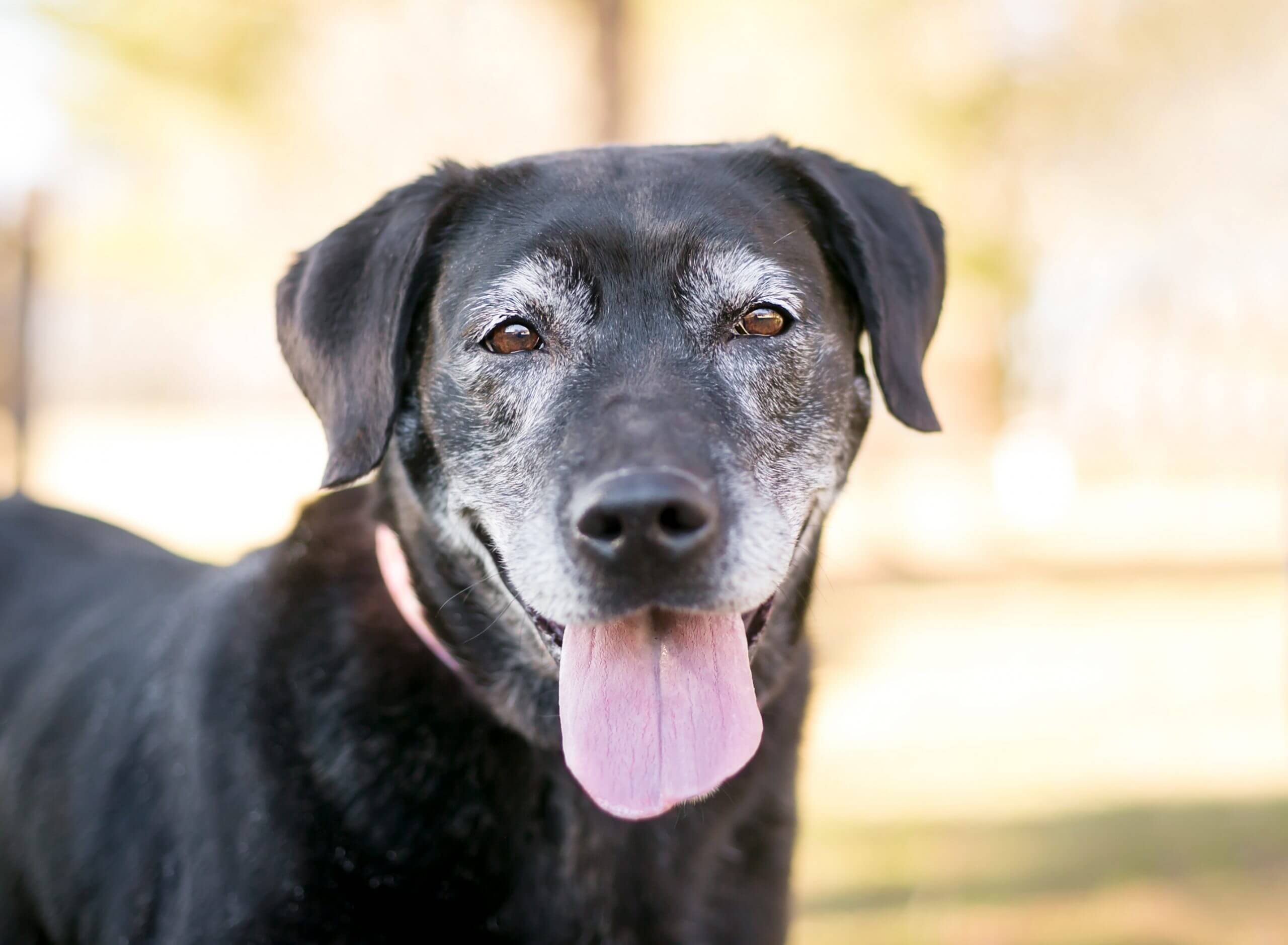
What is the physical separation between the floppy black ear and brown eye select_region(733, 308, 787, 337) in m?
0.25

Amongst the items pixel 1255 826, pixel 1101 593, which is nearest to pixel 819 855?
pixel 1255 826

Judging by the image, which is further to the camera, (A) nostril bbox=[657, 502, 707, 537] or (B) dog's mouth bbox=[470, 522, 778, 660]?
(B) dog's mouth bbox=[470, 522, 778, 660]

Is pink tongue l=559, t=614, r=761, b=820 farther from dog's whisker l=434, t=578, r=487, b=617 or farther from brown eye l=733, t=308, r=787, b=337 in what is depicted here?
brown eye l=733, t=308, r=787, b=337

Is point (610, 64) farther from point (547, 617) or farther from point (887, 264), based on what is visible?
point (547, 617)

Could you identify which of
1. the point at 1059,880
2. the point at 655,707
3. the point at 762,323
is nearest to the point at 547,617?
the point at 655,707

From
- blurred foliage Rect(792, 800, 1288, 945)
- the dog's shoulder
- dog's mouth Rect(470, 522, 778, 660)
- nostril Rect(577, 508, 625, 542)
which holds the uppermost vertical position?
nostril Rect(577, 508, 625, 542)

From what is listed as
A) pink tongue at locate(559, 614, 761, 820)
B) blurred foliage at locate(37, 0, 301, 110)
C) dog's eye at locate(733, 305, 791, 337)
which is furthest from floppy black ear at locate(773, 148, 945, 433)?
blurred foliage at locate(37, 0, 301, 110)

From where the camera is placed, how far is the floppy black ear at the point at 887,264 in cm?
263

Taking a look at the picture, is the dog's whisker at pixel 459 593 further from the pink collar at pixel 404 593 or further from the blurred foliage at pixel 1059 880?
the blurred foliage at pixel 1059 880

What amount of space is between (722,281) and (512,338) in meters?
0.45

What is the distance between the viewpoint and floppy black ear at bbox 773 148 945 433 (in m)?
2.63

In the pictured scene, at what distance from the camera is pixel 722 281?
247 cm

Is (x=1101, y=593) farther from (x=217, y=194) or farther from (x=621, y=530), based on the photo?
(x=621, y=530)

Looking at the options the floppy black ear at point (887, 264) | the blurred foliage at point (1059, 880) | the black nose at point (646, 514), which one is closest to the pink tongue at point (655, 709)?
the black nose at point (646, 514)
